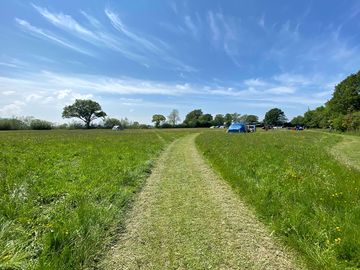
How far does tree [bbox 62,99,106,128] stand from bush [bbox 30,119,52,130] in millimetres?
21681

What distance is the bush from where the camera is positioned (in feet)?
323

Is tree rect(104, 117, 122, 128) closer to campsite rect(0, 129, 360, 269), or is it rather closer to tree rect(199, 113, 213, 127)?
tree rect(199, 113, 213, 127)

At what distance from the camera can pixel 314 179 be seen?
27.5ft

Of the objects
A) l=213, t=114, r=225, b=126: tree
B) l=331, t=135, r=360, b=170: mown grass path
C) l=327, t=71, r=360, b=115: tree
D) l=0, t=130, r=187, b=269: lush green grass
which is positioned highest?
l=327, t=71, r=360, b=115: tree

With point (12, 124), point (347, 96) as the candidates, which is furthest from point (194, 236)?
point (12, 124)

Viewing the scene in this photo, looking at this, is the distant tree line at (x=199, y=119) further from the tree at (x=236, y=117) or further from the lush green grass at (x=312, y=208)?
the lush green grass at (x=312, y=208)

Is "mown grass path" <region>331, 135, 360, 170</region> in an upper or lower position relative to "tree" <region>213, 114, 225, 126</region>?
lower

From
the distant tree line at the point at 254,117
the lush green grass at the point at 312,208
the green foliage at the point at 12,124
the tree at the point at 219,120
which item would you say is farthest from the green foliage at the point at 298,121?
the lush green grass at the point at 312,208

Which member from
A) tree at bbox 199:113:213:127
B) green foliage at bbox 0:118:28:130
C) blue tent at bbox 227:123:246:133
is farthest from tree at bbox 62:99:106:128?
blue tent at bbox 227:123:246:133

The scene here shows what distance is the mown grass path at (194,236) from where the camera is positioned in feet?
13.4

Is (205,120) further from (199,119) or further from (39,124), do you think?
(39,124)

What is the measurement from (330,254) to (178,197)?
414cm

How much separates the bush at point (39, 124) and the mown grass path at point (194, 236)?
105 meters

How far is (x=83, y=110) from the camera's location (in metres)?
125
